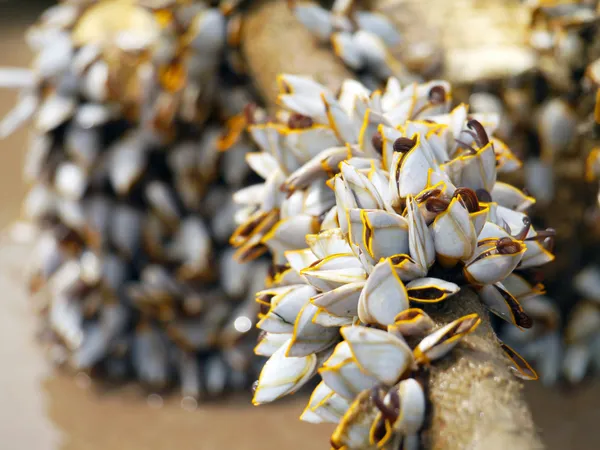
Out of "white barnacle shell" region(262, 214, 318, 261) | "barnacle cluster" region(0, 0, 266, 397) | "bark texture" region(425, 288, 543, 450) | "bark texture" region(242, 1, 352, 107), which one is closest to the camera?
"bark texture" region(425, 288, 543, 450)

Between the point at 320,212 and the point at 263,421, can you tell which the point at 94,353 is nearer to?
the point at 263,421

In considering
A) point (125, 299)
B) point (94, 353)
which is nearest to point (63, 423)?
point (94, 353)

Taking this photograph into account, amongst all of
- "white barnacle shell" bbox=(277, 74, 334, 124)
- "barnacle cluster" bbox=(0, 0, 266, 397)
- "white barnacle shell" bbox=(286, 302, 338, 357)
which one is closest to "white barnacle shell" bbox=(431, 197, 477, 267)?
"white barnacle shell" bbox=(286, 302, 338, 357)

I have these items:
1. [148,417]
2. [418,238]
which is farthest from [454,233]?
[148,417]

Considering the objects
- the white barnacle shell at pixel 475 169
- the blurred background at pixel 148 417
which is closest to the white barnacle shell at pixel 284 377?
the white barnacle shell at pixel 475 169

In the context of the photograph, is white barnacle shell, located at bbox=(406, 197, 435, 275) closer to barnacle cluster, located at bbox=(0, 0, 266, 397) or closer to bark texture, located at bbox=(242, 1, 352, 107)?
bark texture, located at bbox=(242, 1, 352, 107)

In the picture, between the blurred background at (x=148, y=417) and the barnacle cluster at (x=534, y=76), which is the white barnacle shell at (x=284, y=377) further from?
the blurred background at (x=148, y=417)

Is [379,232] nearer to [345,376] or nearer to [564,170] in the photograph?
[345,376]
